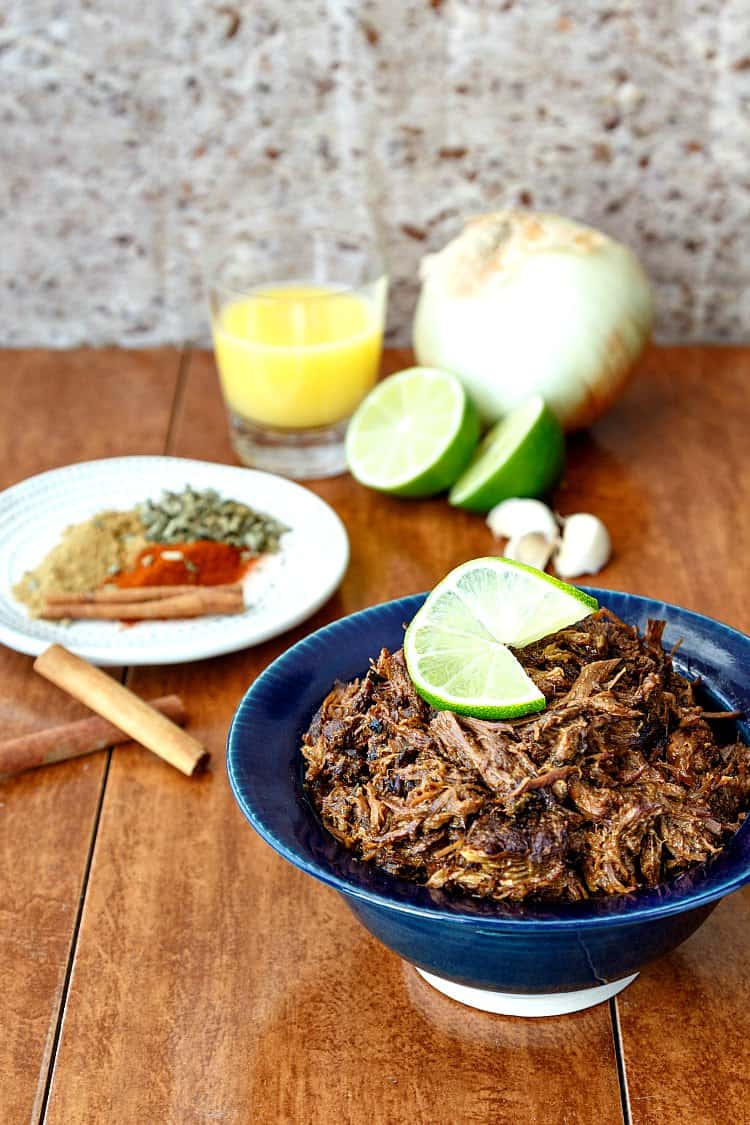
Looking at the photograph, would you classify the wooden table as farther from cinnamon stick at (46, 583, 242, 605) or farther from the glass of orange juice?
the glass of orange juice

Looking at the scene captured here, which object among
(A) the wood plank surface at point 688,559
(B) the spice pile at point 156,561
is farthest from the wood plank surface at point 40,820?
(A) the wood plank surface at point 688,559

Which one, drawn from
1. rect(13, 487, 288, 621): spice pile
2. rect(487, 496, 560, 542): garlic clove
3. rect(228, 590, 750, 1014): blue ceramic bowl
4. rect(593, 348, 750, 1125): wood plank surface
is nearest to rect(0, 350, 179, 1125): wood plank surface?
rect(13, 487, 288, 621): spice pile

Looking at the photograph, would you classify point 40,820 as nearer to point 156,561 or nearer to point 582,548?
point 156,561

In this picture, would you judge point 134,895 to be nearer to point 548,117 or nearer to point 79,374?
point 79,374

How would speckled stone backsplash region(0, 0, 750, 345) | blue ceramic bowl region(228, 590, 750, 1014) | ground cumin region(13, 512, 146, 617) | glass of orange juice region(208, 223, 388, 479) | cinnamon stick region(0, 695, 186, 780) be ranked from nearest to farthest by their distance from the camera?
blue ceramic bowl region(228, 590, 750, 1014) → cinnamon stick region(0, 695, 186, 780) → ground cumin region(13, 512, 146, 617) → glass of orange juice region(208, 223, 388, 479) → speckled stone backsplash region(0, 0, 750, 345)

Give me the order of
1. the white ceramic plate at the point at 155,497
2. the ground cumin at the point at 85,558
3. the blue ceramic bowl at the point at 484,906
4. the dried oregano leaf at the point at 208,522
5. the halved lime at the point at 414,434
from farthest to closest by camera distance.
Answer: the halved lime at the point at 414,434, the dried oregano leaf at the point at 208,522, the ground cumin at the point at 85,558, the white ceramic plate at the point at 155,497, the blue ceramic bowl at the point at 484,906

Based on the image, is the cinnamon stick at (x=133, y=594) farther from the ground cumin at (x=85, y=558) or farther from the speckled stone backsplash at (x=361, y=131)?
the speckled stone backsplash at (x=361, y=131)
